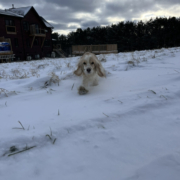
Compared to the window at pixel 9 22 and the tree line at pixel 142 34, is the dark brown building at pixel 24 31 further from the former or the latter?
the tree line at pixel 142 34

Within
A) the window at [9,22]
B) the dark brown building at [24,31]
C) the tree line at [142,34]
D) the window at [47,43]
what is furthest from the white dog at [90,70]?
the tree line at [142,34]

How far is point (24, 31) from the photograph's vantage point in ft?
74.7

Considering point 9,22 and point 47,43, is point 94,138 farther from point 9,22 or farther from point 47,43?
point 47,43

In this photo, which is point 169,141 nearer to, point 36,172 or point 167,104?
point 167,104

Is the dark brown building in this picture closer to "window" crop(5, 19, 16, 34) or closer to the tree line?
"window" crop(5, 19, 16, 34)

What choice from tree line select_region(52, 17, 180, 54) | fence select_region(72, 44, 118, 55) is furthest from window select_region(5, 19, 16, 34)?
tree line select_region(52, 17, 180, 54)

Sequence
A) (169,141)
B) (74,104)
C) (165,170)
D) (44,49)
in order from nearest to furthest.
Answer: (165,170), (169,141), (74,104), (44,49)

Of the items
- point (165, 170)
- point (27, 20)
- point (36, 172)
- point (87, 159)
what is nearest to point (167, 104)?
point (165, 170)

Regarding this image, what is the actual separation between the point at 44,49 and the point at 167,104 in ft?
87.8

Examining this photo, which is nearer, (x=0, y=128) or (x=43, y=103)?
(x=0, y=128)

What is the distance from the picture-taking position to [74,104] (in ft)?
6.75

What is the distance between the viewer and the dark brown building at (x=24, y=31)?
2043cm

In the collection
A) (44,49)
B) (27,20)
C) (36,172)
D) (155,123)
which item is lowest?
(36,172)

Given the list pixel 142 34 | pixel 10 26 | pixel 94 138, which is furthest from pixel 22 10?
pixel 94 138
